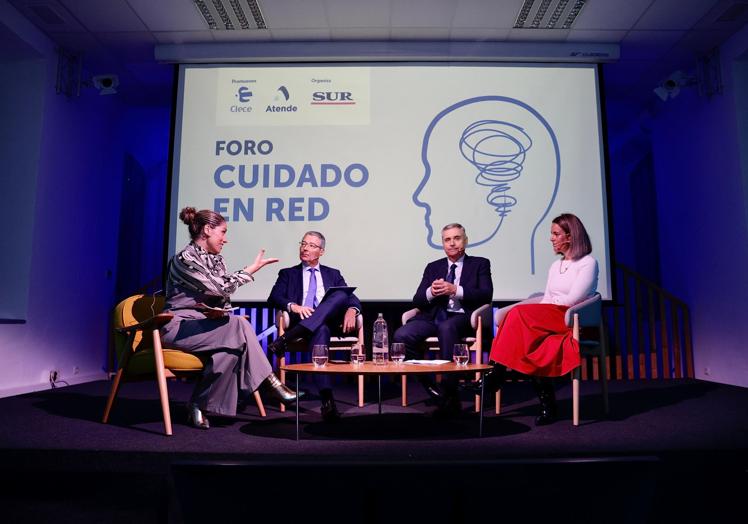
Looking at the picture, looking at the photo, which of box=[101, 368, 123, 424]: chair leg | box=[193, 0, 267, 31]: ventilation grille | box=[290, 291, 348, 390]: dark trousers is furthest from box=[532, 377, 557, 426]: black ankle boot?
box=[193, 0, 267, 31]: ventilation grille

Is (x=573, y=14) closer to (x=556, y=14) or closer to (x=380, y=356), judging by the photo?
(x=556, y=14)

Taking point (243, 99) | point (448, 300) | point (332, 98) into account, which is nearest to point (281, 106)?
point (243, 99)

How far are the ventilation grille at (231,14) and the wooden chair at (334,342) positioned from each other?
251cm

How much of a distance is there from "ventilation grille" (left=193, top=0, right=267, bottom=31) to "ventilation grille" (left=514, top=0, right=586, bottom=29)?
2148 millimetres

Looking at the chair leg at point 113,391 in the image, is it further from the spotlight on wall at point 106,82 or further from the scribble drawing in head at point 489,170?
the spotlight on wall at point 106,82

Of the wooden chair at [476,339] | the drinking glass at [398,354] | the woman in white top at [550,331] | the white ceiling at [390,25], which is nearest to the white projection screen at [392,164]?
the white ceiling at [390,25]

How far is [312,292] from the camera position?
4098mm

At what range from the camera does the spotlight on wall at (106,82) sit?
516 centimetres

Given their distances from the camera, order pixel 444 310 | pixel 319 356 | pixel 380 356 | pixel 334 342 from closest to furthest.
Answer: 1. pixel 319 356
2. pixel 380 356
3. pixel 444 310
4. pixel 334 342

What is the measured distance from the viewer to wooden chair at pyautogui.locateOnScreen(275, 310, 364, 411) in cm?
366

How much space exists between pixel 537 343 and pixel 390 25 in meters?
3.12

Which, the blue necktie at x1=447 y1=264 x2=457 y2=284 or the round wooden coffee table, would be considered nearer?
the round wooden coffee table

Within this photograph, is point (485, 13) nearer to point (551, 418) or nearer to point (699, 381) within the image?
point (551, 418)

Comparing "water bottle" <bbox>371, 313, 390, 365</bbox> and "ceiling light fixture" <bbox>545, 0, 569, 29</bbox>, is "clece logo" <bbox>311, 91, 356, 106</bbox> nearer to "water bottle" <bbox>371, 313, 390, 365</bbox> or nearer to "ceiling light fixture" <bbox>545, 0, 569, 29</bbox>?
"ceiling light fixture" <bbox>545, 0, 569, 29</bbox>
